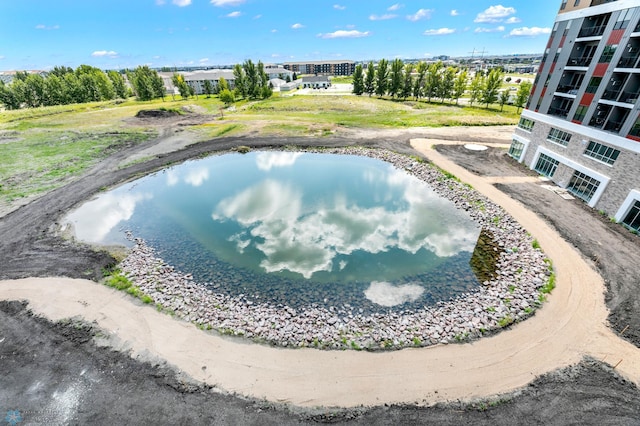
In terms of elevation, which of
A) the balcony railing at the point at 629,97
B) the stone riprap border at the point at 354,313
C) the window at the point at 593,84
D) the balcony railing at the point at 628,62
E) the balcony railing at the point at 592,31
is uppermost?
the balcony railing at the point at 592,31

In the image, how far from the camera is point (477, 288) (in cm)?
1761

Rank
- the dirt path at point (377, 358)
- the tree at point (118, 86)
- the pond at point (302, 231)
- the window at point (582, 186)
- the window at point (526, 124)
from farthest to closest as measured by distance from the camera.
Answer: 1. the tree at point (118, 86)
2. the window at point (526, 124)
3. the window at point (582, 186)
4. the pond at point (302, 231)
5. the dirt path at point (377, 358)

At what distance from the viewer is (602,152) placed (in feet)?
76.6

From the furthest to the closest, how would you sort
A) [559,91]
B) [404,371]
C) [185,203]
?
[185,203] < [559,91] < [404,371]

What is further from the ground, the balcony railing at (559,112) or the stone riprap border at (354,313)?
the balcony railing at (559,112)

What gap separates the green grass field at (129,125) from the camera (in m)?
36.2

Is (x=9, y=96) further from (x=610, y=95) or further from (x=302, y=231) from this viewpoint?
(x=610, y=95)

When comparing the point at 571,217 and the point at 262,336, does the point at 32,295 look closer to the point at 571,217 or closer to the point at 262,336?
the point at 262,336

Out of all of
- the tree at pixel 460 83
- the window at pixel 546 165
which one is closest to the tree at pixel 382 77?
the tree at pixel 460 83

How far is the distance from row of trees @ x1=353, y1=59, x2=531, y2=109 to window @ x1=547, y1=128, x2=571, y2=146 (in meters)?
45.8

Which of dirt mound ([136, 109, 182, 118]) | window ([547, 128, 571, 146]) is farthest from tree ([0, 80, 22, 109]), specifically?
window ([547, 128, 571, 146])

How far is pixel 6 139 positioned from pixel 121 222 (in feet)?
157

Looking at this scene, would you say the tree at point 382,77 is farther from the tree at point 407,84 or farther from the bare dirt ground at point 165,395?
the bare dirt ground at point 165,395

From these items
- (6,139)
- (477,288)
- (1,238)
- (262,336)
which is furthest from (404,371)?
(6,139)
